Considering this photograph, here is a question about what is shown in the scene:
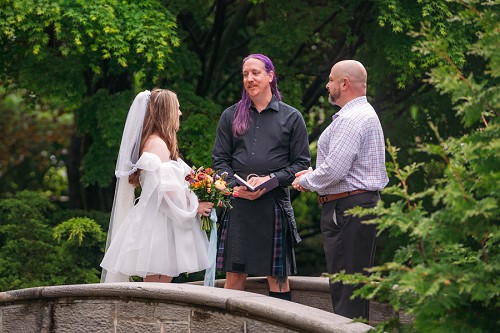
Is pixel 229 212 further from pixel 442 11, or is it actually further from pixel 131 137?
pixel 442 11

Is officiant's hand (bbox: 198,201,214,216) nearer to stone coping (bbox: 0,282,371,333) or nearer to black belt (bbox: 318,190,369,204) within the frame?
stone coping (bbox: 0,282,371,333)

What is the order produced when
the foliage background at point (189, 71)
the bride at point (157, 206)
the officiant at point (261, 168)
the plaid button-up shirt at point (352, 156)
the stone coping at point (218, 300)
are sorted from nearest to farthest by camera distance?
the stone coping at point (218, 300)
the plaid button-up shirt at point (352, 156)
the officiant at point (261, 168)
the bride at point (157, 206)
the foliage background at point (189, 71)

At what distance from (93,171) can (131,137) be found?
5.30 m

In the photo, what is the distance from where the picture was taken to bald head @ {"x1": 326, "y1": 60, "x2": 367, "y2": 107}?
21.0ft

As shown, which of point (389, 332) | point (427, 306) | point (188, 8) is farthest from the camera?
point (188, 8)

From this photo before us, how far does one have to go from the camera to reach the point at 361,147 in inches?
250

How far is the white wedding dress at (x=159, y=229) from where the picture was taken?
23.9 feet

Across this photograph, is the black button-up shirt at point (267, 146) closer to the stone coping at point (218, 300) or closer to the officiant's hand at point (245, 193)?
the officiant's hand at point (245, 193)

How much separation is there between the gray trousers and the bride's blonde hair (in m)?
1.49

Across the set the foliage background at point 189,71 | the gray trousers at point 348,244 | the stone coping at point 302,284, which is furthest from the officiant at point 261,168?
the foliage background at point 189,71

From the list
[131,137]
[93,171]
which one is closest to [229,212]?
[131,137]

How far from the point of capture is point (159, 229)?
7.38 m

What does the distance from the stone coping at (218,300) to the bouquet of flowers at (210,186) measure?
0.88m

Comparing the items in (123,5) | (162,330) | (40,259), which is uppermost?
(123,5)
